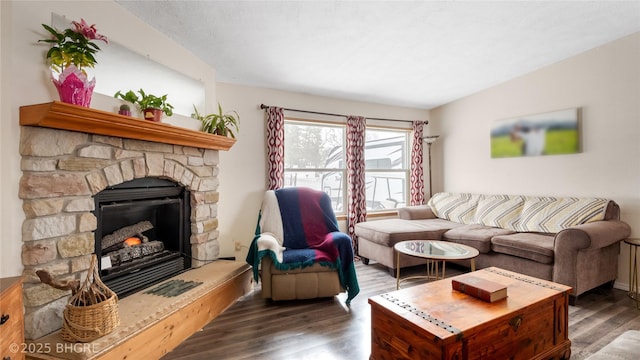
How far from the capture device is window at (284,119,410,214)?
155 inches

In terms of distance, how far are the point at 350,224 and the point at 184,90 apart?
2.62 meters

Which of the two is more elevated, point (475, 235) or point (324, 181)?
point (324, 181)

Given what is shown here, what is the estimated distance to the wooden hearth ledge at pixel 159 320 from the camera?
1.40 meters

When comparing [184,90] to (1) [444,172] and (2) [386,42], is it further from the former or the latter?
(1) [444,172]

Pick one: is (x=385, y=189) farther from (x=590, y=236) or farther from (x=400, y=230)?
(x=590, y=236)

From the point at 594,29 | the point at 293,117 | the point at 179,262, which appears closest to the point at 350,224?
the point at 293,117

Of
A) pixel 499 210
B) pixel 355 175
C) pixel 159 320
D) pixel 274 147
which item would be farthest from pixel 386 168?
pixel 159 320

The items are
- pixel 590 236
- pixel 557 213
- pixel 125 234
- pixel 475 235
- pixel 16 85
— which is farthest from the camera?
pixel 475 235

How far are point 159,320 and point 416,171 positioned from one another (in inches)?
155

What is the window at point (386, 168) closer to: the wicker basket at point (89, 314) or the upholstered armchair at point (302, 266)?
the upholstered armchair at point (302, 266)

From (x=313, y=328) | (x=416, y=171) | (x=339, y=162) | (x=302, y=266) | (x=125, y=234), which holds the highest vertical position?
(x=339, y=162)

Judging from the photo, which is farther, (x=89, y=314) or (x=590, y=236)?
(x=590, y=236)

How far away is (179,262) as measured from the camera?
248 centimetres

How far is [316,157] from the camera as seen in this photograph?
4.05m
